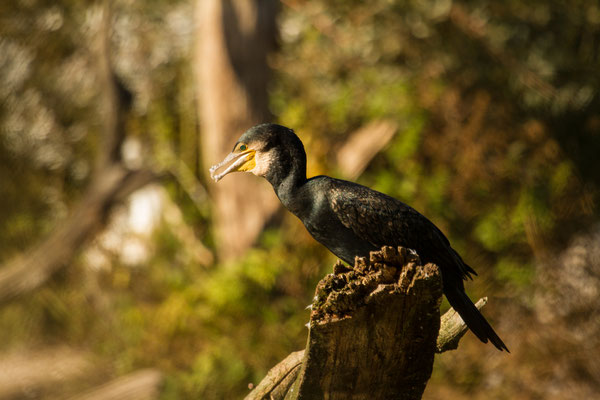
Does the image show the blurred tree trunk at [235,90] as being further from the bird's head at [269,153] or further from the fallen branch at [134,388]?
the bird's head at [269,153]

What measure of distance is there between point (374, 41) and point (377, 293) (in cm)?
567

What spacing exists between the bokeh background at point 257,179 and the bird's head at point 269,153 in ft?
13.5

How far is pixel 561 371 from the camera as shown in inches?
238

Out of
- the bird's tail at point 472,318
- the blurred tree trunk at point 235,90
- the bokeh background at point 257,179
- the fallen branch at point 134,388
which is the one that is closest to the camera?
the bird's tail at point 472,318

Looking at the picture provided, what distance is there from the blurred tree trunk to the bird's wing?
5.20 m

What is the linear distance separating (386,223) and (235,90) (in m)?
5.46

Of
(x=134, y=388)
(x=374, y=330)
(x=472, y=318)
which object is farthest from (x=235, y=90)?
(x=374, y=330)

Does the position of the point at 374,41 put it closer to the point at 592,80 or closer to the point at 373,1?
the point at 373,1

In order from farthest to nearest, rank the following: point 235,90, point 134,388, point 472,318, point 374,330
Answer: point 235,90
point 134,388
point 472,318
point 374,330

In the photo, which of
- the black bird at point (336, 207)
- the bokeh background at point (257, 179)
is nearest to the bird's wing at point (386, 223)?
the black bird at point (336, 207)

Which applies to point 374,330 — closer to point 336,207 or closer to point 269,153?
point 336,207

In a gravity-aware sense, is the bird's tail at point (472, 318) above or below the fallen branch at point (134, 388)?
below

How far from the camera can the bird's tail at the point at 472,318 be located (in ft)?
7.00

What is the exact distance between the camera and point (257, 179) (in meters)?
7.48
